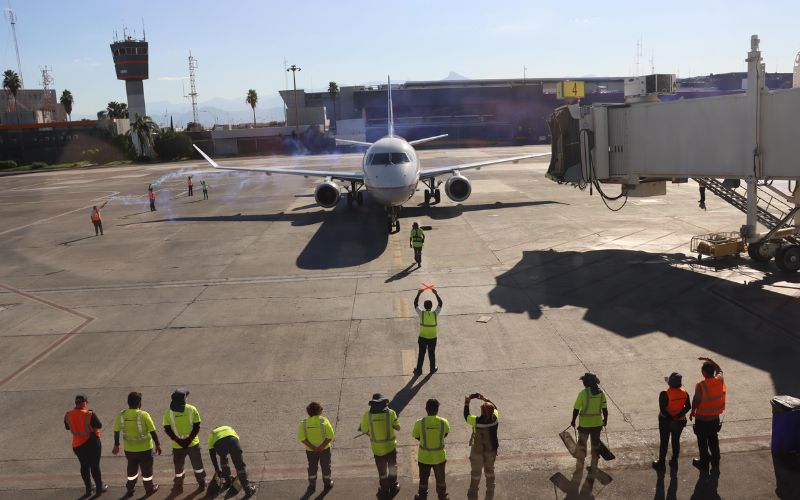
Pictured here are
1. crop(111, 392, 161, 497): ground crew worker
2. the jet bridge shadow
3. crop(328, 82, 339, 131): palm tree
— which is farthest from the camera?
crop(328, 82, 339, 131): palm tree

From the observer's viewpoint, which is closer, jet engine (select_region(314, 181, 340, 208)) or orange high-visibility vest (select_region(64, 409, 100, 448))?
orange high-visibility vest (select_region(64, 409, 100, 448))

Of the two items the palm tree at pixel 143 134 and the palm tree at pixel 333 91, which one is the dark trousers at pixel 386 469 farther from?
the palm tree at pixel 333 91

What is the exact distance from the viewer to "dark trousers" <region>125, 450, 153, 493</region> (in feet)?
34.6

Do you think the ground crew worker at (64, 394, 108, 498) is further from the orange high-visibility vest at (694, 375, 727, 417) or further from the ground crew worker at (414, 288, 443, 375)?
the orange high-visibility vest at (694, 375, 727, 417)

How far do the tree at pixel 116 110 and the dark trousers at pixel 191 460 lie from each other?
519ft

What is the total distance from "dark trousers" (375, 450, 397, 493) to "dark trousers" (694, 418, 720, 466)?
5036mm

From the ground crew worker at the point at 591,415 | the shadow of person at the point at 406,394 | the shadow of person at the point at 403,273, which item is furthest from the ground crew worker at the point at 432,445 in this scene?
the shadow of person at the point at 403,273

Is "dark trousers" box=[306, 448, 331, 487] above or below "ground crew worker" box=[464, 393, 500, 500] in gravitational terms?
below

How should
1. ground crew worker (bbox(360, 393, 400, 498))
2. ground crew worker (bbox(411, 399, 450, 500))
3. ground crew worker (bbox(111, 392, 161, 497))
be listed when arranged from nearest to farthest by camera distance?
ground crew worker (bbox(411, 399, 450, 500)) → ground crew worker (bbox(360, 393, 400, 498)) → ground crew worker (bbox(111, 392, 161, 497))

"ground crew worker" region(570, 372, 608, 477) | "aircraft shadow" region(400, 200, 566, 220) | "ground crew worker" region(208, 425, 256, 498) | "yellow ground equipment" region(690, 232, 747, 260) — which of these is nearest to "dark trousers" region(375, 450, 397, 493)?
"ground crew worker" region(208, 425, 256, 498)

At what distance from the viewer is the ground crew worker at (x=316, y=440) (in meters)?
10.2

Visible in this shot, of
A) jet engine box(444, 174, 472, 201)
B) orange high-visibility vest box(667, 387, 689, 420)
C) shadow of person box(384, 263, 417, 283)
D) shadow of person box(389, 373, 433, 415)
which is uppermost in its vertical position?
jet engine box(444, 174, 472, 201)

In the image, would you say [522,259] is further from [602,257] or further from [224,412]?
[224,412]

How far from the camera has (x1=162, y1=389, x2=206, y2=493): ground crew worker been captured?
10.5 m
